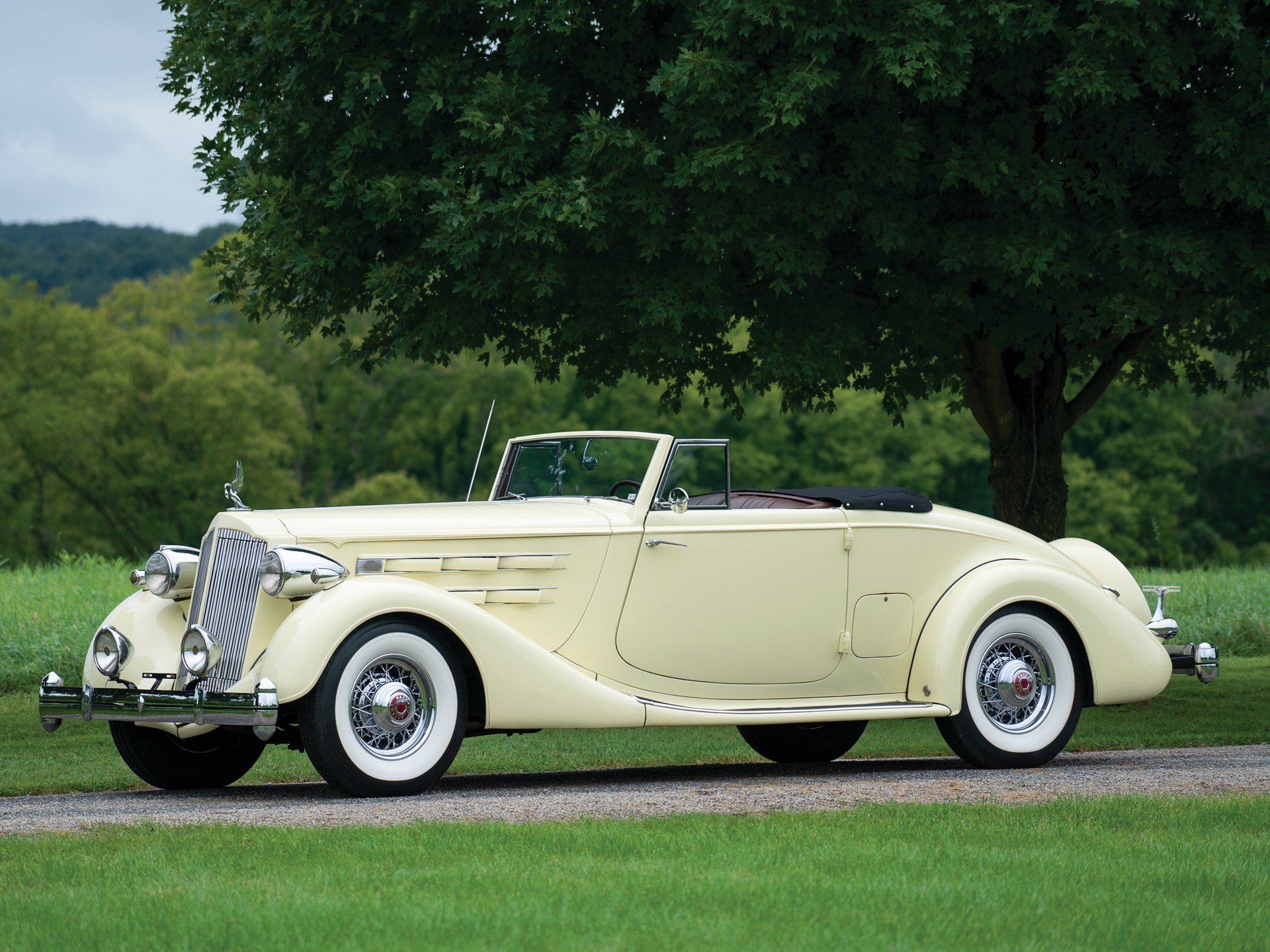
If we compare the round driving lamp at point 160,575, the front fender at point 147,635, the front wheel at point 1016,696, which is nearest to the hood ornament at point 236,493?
the round driving lamp at point 160,575

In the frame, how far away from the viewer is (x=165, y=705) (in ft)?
24.8

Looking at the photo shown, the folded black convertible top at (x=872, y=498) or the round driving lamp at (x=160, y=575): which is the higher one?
the folded black convertible top at (x=872, y=498)

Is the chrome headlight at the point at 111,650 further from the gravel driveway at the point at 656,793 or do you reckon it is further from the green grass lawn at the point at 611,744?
the green grass lawn at the point at 611,744

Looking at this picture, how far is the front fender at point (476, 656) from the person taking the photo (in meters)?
7.43

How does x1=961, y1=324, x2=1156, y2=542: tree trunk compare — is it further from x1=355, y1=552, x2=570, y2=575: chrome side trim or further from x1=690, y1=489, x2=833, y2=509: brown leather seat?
x1=355, y1=552, x2=570, y2=575: chrome side trim

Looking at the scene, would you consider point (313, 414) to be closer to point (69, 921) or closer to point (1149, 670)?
point (1149, 670)

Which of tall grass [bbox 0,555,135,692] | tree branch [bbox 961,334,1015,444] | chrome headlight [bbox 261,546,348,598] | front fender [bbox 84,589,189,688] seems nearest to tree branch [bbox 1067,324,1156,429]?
tree branch [bbox 961,334,1015,444]

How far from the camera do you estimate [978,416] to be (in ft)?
50.8

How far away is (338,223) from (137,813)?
22.9ft

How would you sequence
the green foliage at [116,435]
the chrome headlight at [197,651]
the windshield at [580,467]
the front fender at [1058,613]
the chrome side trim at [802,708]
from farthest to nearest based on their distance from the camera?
the green foliage at [116,435] → the front fender at [1058,613] → the windshield at [580,467] → the chrome side trim at [802,708] → the chrome headlight at [197,651]

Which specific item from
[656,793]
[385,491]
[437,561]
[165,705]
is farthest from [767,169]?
[385,491]

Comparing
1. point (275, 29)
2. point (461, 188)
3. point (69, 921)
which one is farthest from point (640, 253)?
point (69, 921)

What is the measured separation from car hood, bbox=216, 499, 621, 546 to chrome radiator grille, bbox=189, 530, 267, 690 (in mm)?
93

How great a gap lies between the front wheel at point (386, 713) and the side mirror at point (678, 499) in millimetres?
1578
